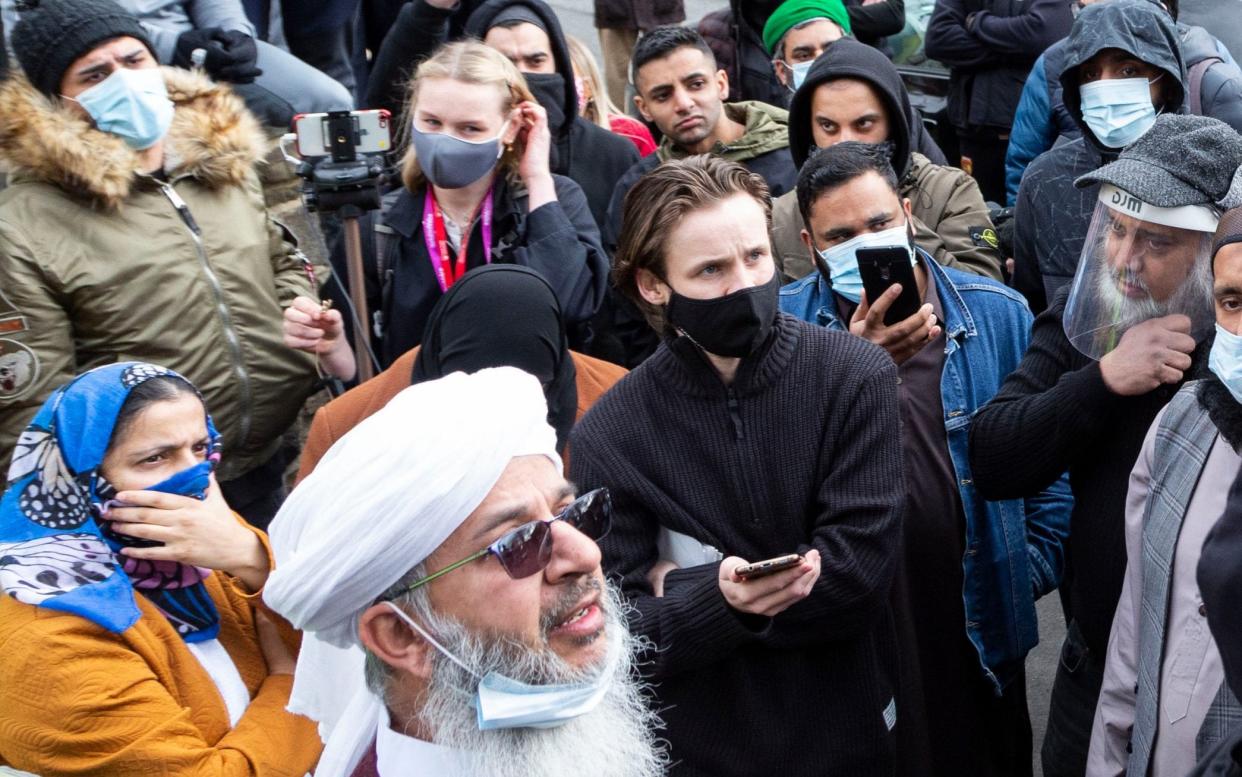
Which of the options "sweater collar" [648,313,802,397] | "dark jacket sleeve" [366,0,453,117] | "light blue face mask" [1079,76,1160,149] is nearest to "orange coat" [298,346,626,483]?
"sweater collar" [648,313,802,397]

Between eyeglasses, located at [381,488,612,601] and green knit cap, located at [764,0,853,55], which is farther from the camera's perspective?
green knit cap, located at [764,0,853,55]

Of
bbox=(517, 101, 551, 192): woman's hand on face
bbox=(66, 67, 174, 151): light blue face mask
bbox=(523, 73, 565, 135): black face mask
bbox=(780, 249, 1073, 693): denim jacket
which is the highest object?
bbox=(66, 67, 174, 151): light blue face mask

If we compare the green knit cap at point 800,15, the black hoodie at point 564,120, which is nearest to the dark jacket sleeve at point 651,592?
the black hoodie at point 564,120

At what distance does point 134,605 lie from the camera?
108 inches

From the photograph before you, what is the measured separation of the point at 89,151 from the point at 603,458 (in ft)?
6.14

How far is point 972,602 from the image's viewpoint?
3.33 m

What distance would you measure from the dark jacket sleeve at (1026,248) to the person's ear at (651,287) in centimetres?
155

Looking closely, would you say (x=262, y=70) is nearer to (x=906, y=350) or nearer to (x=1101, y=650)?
(x=906, y=350)

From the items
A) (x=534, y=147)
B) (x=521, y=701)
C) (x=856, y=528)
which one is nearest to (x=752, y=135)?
(x=534, y=147)

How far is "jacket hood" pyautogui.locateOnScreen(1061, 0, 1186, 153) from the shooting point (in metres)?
4.17

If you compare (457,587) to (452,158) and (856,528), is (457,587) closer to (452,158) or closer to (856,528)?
(856,528)

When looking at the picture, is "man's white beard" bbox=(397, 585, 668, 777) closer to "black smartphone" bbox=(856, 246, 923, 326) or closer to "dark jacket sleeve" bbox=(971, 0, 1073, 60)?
"black smartphone" bbox=(856, 246, 923, 326)

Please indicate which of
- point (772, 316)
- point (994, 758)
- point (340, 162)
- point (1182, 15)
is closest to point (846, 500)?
point (772, 316)

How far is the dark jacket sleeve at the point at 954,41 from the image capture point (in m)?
6.56
